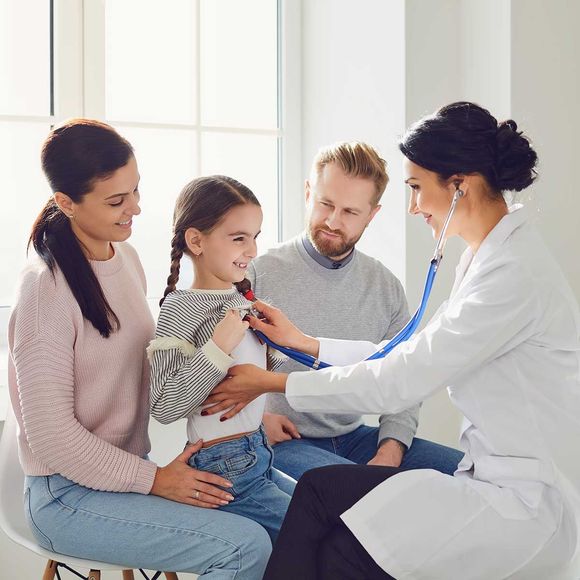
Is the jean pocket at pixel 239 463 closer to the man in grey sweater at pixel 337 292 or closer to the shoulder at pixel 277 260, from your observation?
the man in grey sweater at pixel 337 292

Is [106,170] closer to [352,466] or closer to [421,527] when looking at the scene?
[352,466]

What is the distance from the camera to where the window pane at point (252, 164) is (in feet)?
9.25

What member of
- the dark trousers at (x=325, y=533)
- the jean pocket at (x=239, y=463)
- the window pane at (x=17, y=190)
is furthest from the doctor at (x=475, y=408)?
the window pane at (x=17, y=190)

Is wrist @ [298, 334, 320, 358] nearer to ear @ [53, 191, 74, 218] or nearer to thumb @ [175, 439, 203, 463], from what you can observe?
thumb @ [175, 439, 203, 463]

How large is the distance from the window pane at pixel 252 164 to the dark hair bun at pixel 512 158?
4.36 ft

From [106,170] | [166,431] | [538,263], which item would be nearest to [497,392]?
[538,263]

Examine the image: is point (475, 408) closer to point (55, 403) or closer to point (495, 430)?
point (495, 430)

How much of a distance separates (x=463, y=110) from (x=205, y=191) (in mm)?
532

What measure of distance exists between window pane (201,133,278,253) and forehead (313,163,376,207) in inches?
29.6

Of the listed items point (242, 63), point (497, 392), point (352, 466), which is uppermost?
point (242, 63)

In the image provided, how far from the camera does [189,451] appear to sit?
5.36ft

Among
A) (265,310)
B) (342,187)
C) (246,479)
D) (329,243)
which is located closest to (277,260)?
(329,243)

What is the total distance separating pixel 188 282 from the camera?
2674 mm

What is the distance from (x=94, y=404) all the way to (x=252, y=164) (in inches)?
57.1
